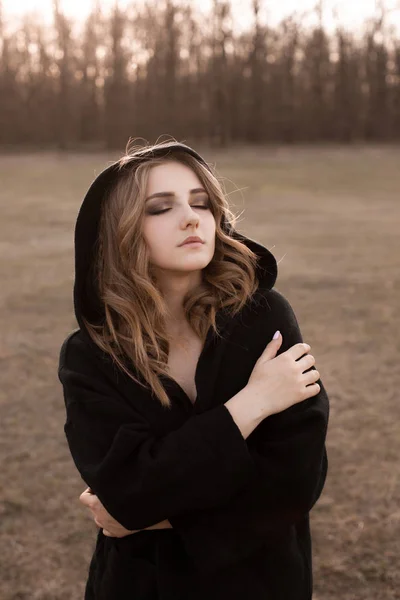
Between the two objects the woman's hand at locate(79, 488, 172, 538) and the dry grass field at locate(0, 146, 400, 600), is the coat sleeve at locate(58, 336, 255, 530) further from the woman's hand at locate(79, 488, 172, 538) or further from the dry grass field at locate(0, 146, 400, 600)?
the dry grass field at locate(0, 146, 400, 600)

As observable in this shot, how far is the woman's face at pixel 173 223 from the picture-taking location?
1.77m

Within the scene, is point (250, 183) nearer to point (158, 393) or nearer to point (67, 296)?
point (67, 296)

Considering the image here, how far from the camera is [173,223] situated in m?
1.77

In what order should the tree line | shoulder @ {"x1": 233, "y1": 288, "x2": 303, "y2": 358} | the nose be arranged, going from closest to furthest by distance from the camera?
the nose, shoulder @ {"x1": 233, "y1": 288, "x2": 303, "y2": 358}, the tree line

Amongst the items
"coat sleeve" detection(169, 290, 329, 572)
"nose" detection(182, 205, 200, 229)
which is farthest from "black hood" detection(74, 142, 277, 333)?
"coat sleeve" detection(169, 290, 329, 572)

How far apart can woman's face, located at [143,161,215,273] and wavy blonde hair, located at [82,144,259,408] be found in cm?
3

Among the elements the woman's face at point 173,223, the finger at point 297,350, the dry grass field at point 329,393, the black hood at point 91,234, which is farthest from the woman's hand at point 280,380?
the dry grass field at point 329,393

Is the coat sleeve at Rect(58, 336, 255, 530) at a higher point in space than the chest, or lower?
lower

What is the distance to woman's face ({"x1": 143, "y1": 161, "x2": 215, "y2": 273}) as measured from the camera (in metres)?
1.77

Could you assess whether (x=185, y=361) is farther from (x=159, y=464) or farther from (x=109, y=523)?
(x=109, y=523)

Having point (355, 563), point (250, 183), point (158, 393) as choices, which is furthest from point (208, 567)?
point (250, 183)

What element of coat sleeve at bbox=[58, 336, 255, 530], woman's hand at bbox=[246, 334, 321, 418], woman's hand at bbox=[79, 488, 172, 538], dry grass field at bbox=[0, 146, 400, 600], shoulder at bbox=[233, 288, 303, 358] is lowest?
dry grass field at bbox=[0, 146, 400, 600]

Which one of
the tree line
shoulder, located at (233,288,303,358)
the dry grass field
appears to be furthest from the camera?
the tree line

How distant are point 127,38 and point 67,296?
3909 cm
